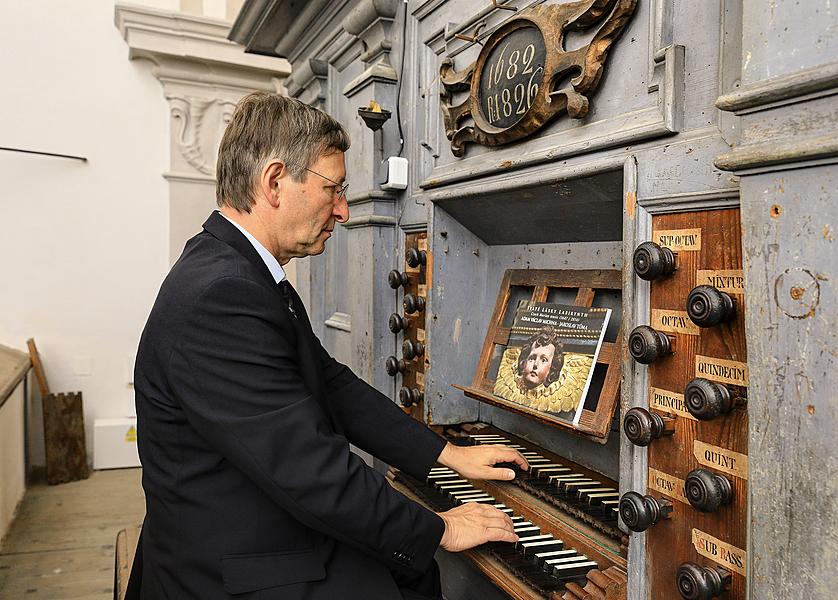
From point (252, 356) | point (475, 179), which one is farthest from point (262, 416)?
point (475, 179)

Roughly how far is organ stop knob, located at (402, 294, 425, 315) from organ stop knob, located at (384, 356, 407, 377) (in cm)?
31

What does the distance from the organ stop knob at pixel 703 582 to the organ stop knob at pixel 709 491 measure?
5.5 inches

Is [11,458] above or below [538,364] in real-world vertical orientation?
below

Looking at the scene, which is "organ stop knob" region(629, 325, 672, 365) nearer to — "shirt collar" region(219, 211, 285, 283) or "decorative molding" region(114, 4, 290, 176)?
"shirt collar" region(219, 211, 285, 283)

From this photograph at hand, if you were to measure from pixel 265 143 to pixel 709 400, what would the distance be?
1.25m

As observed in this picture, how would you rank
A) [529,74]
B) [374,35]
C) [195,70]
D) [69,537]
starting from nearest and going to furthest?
[529,74]
[374,35]
[69,537]
[195,70]

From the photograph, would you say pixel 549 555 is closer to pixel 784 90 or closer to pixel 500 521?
pixel 500 521

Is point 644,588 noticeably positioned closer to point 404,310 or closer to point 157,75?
point 404,310

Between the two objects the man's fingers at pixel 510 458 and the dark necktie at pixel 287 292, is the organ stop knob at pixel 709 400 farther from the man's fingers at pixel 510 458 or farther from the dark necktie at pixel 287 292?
the dark necktie at pixel 287 292

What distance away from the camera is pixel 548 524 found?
6.33ft

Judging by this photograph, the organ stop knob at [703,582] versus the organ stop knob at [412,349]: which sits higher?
the organ stop knob at [412,349]

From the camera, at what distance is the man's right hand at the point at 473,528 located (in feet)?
5.77

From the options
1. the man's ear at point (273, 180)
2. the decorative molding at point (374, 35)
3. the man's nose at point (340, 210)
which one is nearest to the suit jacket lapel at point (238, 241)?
the man's ear at point (273, 180)

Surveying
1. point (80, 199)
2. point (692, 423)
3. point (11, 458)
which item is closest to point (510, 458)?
point (692, 423)
